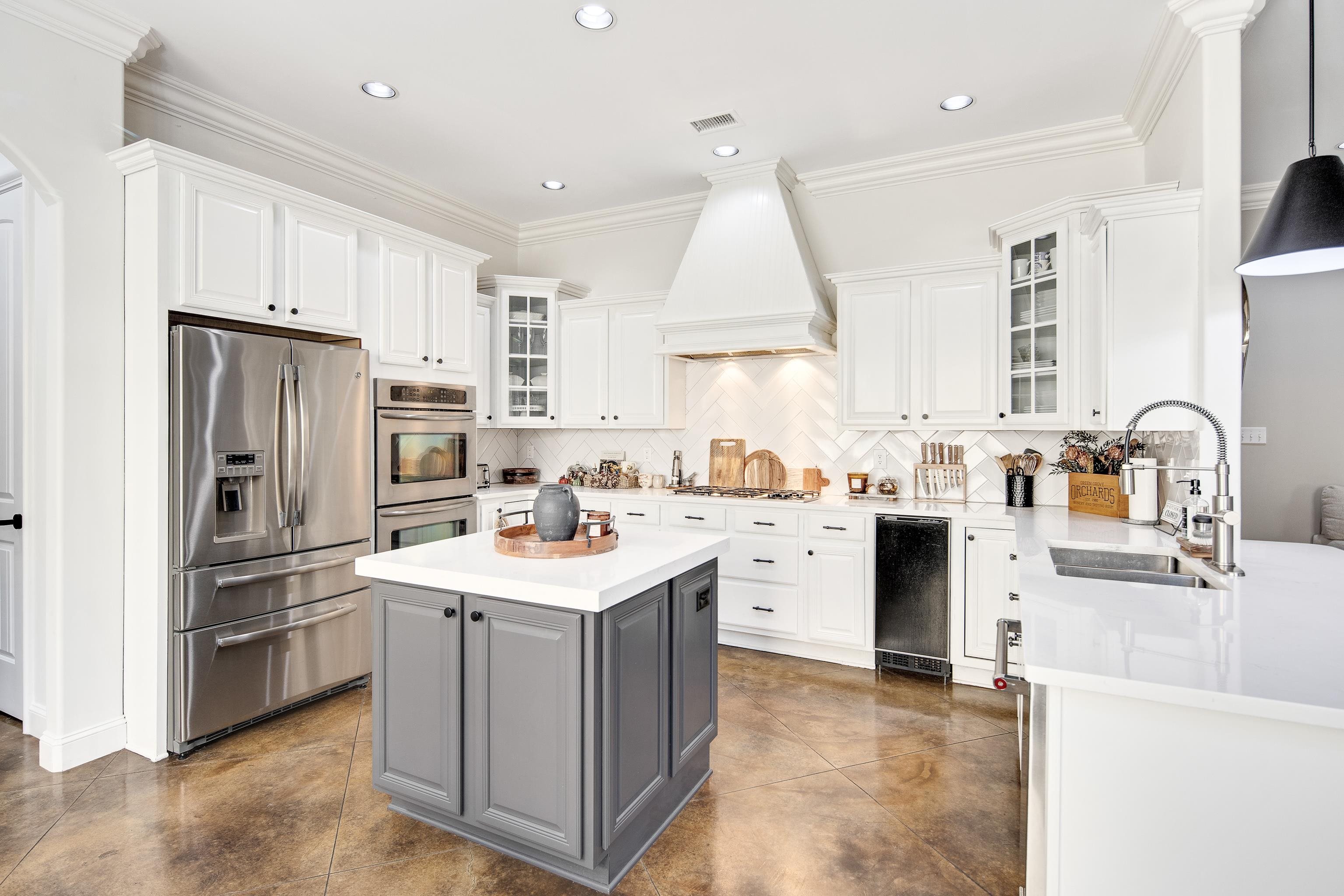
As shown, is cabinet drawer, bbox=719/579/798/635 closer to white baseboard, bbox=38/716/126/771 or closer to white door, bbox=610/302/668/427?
white door, bbox=610/302/668/427

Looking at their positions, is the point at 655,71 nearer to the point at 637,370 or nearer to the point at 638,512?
the point at 637,370

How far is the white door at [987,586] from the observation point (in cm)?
336

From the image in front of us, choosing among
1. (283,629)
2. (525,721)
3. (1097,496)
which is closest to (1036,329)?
(1097,496)

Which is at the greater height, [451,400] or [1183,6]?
[1183,6]

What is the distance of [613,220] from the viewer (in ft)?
16.6

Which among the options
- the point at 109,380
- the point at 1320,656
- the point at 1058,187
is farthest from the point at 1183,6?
the point at 109,380

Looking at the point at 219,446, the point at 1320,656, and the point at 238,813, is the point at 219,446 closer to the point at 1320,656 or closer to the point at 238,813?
the point at 238,813

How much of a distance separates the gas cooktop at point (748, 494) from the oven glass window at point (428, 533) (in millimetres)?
1385

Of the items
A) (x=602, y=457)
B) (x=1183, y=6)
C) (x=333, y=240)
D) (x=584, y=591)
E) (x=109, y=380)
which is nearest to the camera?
(x=584, y=591)

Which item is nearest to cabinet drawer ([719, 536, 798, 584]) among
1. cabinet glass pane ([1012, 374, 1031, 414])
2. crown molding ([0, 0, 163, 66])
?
cabinet glass pane ([1012, 374, 1031, 414])

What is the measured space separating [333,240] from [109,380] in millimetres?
1142

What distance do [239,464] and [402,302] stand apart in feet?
4.11

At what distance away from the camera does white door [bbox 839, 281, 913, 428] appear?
12.6 ft

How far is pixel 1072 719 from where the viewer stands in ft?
4.09
